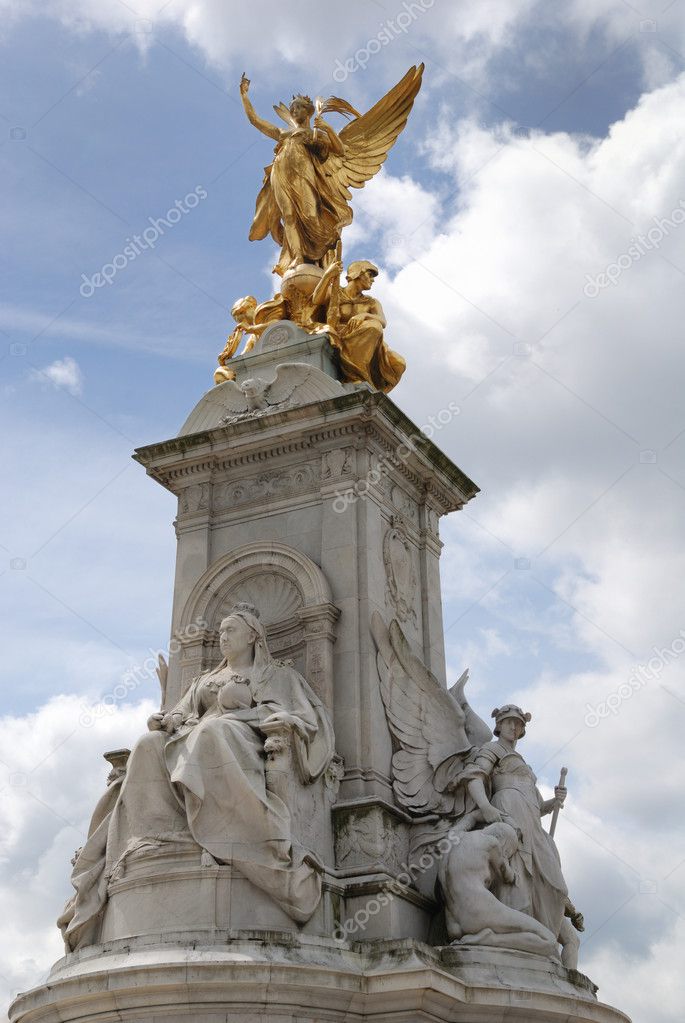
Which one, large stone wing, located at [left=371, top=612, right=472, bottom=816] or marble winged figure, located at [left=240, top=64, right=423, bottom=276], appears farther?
marble winged figure, located at [left=240, top=64, right=423, bottom=276]

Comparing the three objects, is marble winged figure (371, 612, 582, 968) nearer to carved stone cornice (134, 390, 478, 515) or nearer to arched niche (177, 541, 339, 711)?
arched niche (177, 541, 339, 711)

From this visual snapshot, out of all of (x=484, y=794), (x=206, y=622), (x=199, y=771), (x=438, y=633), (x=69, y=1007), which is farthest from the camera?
(x=438, y=633)

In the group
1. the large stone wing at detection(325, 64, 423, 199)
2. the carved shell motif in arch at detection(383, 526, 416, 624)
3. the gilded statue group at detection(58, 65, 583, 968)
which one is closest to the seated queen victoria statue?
the gilded statue group at detection(58, 65, 583, 968)

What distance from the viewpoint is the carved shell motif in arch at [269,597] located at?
1614 cm

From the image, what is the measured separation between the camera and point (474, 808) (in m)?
15.0

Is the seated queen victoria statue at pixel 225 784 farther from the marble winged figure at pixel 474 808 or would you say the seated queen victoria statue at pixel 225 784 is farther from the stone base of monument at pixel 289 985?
the marble winged figure at pixel 474 808

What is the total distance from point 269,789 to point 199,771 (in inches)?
29.0

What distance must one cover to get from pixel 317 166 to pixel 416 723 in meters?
8.52

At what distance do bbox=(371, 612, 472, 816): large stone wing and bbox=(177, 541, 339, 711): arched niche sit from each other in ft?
2.26

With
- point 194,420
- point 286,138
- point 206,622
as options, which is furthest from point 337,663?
point 286,138

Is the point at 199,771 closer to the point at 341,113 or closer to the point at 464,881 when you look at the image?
the point at 464,881

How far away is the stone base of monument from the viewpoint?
1202 centimetres

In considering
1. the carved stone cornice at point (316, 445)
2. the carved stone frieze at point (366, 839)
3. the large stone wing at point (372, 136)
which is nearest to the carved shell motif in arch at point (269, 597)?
the carved stone cornice at point (316, 445)

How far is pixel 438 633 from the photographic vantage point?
690 inches
